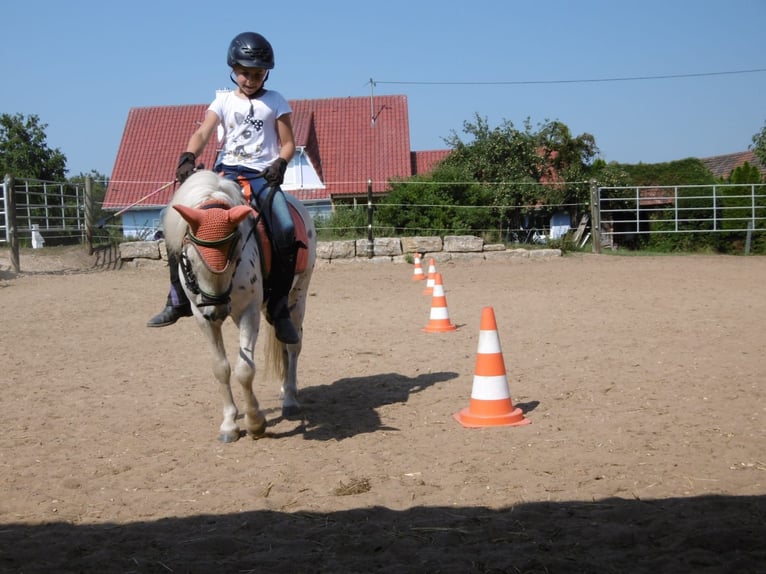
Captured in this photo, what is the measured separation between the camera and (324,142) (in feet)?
130

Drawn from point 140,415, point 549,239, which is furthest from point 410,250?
point 140,415

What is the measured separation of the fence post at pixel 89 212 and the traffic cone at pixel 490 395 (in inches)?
640

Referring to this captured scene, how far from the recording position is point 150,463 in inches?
184

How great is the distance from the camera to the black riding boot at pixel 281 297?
552 cm

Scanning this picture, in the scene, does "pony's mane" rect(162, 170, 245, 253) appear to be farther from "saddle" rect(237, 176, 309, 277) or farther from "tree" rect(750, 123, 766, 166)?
"tree" rect(750, 123, 766, 166)

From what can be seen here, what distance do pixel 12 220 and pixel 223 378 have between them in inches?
555

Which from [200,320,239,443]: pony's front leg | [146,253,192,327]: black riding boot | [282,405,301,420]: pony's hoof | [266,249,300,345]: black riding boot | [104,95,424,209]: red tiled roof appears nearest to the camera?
[200,320,239,443]: pony's front leg

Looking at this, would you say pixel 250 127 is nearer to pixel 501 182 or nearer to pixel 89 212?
pixel 89 212

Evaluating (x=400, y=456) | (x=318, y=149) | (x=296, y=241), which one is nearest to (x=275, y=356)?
(x=296, y=241)

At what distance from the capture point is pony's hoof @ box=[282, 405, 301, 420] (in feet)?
19.4

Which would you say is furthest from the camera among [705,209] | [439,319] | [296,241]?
[705,209]

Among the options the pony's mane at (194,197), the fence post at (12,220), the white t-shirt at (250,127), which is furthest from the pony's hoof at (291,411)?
the fence post at (12,220)

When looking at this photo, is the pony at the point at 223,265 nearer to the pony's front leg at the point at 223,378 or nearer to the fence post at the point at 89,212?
the pony's front leg at the point at 223,378

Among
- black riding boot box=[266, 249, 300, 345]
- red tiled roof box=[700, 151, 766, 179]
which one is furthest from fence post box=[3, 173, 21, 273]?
red tiled roof box=[700, 151, 766, 179]
